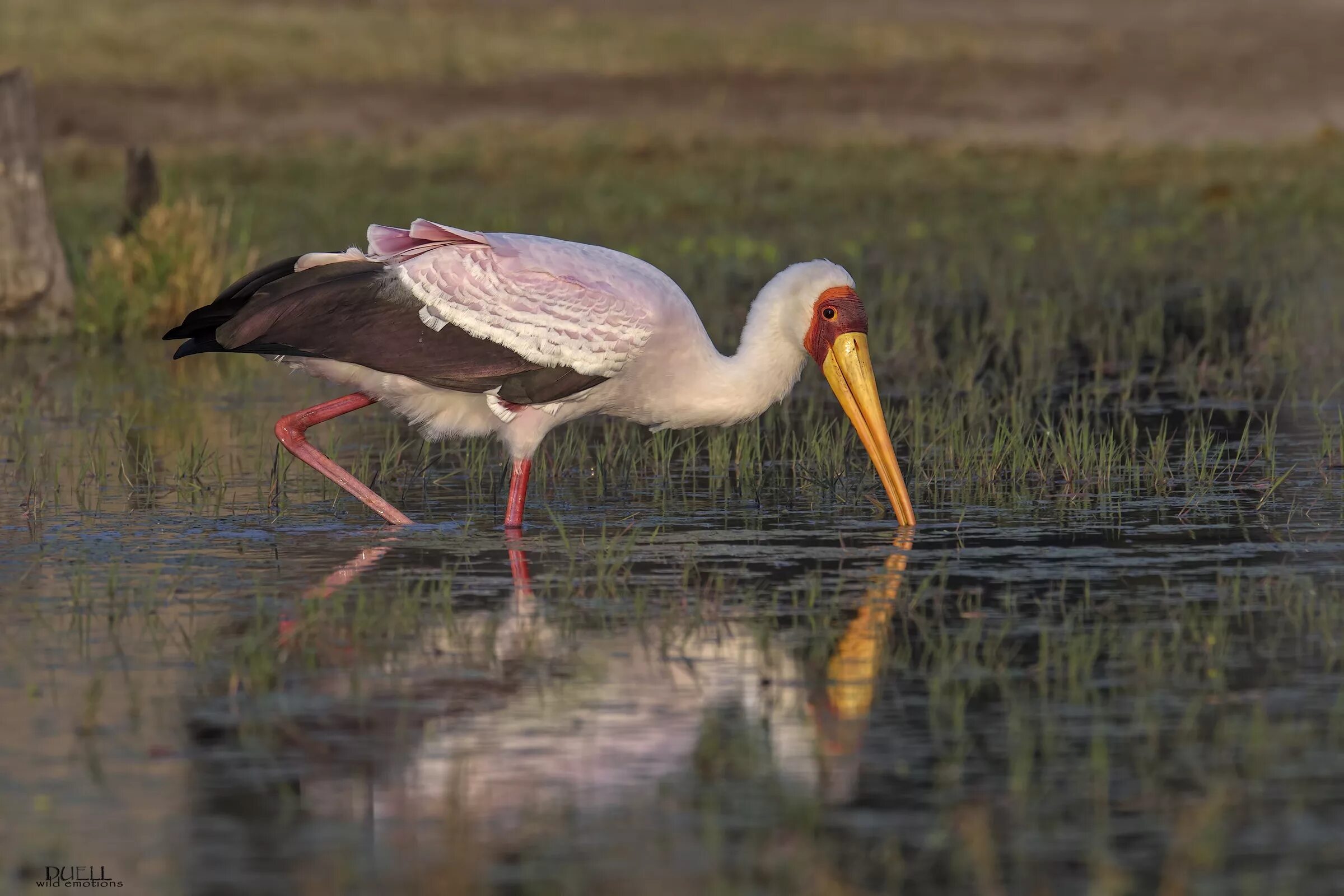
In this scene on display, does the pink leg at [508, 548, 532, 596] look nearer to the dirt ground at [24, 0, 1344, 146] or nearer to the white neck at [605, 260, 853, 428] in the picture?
the white neck at [605, 260, 853, 428]

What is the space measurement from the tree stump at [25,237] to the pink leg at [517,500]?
6379mm

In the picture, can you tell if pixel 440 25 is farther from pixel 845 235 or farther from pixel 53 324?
pixel 53 324

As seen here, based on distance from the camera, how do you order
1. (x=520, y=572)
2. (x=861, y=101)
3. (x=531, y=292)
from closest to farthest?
(x=520, y=572)
(x=531, y=292)
(x=861, y=101)

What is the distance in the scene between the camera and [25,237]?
1420 cm

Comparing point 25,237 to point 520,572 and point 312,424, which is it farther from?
point 520,572

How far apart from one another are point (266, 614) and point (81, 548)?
1370 millimetres

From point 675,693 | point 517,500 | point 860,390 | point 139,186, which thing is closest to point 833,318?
point 860,390

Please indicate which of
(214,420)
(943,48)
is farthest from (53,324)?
(943,48)

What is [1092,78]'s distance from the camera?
3269 cm

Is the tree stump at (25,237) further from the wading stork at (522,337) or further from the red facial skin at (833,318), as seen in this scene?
the red facial skin at (833,318)

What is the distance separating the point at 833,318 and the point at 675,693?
2.98m

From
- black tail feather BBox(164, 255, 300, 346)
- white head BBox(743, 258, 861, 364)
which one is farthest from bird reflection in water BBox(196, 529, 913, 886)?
black tail feather BBox(164, 255, 300, 346)

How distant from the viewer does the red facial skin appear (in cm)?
859

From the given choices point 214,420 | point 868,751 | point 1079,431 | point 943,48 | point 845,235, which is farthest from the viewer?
point 943,48
